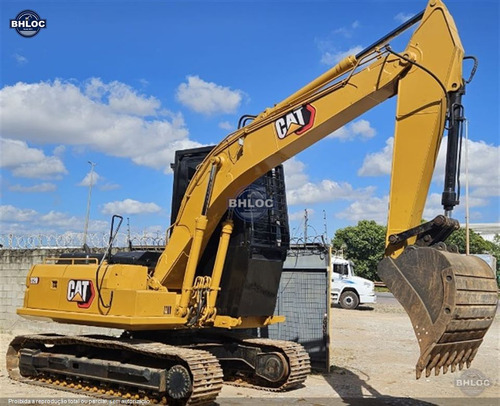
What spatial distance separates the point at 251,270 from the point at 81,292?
8.64 feet

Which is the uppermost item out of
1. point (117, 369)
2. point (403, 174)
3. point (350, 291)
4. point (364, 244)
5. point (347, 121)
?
point (364, 244)

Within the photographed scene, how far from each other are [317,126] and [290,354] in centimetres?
372

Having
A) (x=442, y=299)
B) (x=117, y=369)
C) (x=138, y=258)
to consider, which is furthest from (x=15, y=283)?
(x=442, y=299)

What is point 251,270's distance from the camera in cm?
866

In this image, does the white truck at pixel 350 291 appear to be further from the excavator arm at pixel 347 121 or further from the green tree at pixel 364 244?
the green tree at pixel 364 244

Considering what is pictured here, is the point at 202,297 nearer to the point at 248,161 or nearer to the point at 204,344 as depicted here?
the point at 204,344

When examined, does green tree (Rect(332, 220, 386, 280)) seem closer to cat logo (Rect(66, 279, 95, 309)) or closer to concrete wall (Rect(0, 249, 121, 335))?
concrete wall (Rect(0, 249, 121, 335))

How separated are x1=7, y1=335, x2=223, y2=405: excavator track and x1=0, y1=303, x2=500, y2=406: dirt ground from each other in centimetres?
30

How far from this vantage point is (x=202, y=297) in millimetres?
8445

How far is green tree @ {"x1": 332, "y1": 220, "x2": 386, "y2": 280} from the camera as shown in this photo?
2202 inches

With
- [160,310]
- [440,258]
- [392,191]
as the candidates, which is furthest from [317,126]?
[160,310]

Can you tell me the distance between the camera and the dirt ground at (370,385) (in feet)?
28.1

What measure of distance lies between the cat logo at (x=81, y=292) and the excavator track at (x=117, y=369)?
0.57 m

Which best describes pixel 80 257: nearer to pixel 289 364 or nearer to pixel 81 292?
pixel 81 292
